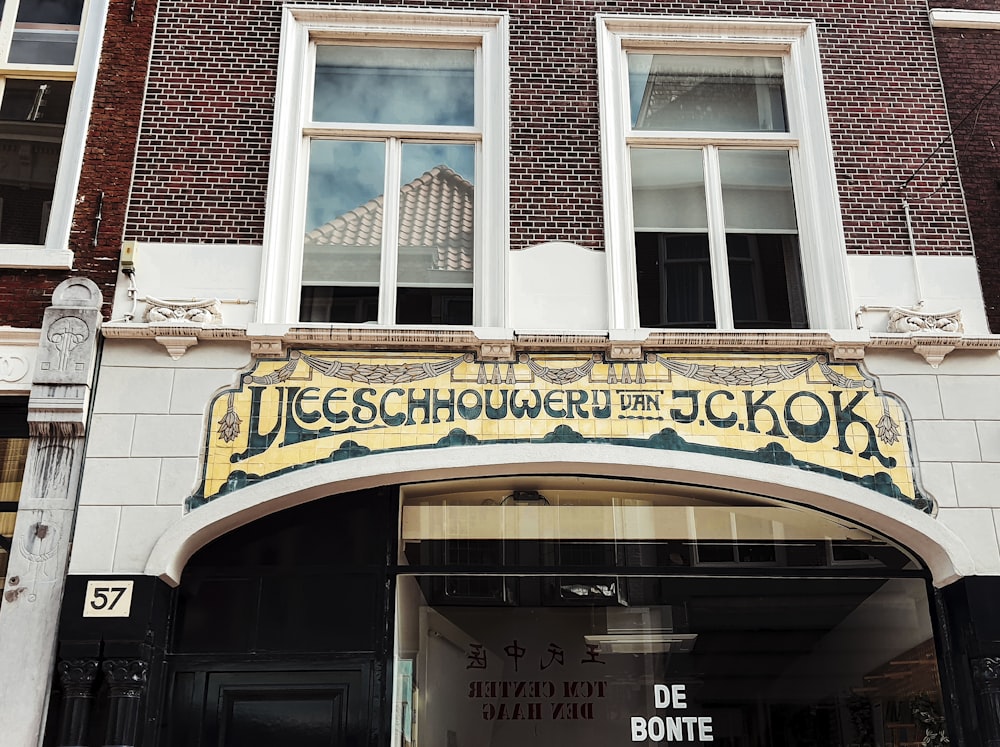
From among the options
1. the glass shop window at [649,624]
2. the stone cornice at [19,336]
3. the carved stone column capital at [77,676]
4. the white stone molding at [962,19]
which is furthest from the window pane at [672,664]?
the white stone molding at [962,19]

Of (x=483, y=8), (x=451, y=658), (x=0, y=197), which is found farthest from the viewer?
(x=483, y=8)

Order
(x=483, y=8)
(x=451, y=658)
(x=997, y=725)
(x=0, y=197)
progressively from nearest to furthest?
(x=997, y=725) < (x=451, y=658) < (x=0, y=197) < (x=483, y=8)

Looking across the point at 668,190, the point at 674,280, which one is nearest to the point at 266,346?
the point at 674,280

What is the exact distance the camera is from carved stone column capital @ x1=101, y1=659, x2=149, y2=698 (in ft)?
24.6

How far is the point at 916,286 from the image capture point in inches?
356

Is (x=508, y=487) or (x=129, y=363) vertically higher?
(x=129, y=363)

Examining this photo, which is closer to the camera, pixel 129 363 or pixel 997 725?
pixel 997 725

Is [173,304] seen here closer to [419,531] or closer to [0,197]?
[0,197]

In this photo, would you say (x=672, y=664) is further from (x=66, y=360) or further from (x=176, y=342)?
(x=66, y=360)

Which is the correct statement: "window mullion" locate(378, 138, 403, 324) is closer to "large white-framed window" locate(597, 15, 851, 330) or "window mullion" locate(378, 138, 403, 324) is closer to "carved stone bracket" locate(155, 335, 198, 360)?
"carved stone bracket" locate(155, 335, 198, 360)

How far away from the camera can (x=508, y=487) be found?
8680 millimetres

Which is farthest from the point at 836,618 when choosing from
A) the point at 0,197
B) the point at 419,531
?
the point at 0,197

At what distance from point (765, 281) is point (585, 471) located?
246 centimetres

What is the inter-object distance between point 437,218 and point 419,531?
9.30 ft
